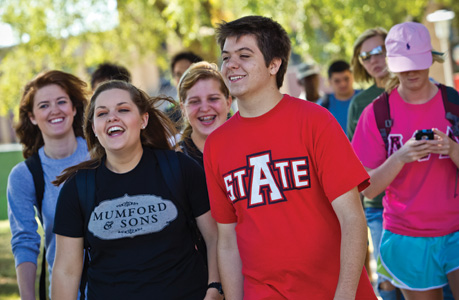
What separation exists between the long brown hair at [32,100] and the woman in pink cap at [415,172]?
84.5 inches

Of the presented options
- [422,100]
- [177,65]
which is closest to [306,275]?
[422,100]

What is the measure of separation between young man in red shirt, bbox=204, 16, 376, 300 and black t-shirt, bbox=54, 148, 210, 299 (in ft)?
1.45

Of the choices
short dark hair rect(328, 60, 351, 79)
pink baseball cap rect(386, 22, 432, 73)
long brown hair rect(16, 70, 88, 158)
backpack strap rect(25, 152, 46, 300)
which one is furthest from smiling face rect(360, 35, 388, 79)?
backpack strap rect(25, 152, 46, 300)

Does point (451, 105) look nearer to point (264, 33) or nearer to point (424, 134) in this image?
point (424, 134)

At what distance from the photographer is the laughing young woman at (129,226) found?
343 cm

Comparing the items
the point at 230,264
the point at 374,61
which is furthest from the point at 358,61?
the point at 230,264

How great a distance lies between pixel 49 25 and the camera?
16.0 m

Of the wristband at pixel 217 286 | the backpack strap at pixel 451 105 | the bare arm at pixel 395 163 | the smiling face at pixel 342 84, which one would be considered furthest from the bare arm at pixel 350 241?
the smiling face at pixel 342 84

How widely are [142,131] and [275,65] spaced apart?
44.8 inches

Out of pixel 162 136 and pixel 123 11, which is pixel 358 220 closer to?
pixel 162 136

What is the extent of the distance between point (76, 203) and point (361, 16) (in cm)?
944

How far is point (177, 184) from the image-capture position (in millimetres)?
3561

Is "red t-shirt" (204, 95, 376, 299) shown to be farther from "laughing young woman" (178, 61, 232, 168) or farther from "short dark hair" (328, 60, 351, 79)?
"short dark hair" (328, 60, 351, 79)

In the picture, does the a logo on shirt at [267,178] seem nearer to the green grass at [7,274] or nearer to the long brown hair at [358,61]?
the long brown hair at [358,61]
